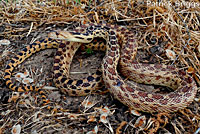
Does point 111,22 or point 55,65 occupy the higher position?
point 111,22

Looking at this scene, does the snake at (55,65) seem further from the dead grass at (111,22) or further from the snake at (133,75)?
the snake at (133,75)

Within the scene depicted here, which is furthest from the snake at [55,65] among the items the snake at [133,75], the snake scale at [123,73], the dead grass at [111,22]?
the snake at [133,75]

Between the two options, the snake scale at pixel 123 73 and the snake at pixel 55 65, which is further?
the snake at pixel 55 65

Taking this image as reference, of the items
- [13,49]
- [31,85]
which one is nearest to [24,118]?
[31,85]

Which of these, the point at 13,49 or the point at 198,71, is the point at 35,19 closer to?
the point at 13,49

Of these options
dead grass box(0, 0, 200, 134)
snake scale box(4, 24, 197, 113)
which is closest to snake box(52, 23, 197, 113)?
snake scale box(4, 24, 197, 113)

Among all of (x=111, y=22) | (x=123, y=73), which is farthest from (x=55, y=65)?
(x=111, y=22)

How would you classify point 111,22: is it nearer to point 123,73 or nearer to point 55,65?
point 123,73
